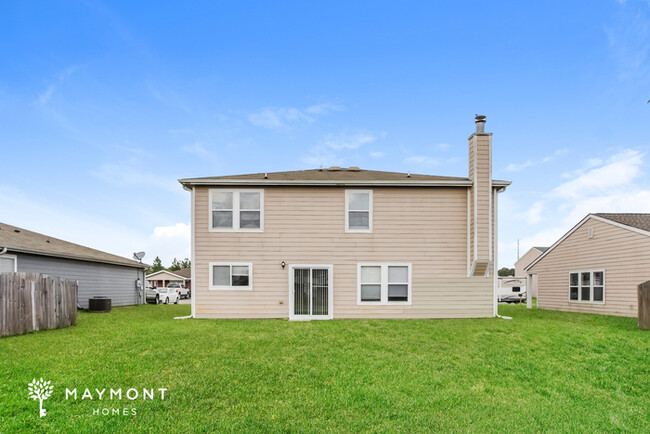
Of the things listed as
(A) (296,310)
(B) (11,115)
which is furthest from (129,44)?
(A) (296,310)

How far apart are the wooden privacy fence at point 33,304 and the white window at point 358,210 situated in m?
9.13

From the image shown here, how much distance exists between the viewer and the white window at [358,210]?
512 inches

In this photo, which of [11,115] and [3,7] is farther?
[11,115]

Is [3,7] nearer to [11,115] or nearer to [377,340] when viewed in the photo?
[11,115]

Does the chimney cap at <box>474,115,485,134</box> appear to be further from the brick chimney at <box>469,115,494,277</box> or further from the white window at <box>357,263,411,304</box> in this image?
the white window at <box>357,263,411,304</box>

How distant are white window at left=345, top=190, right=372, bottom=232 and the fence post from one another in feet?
27.2

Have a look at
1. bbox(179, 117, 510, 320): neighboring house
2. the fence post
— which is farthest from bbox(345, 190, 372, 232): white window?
the fence post

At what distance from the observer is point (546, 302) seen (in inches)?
758

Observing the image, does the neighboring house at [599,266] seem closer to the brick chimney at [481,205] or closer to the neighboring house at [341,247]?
the neighboring house at [341,247]

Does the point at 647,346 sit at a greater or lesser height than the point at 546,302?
greater

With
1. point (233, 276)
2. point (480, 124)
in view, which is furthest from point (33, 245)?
point (480, 124)

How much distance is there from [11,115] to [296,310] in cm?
1409

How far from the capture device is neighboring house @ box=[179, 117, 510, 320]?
12.7 m

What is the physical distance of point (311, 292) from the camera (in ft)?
41.9
